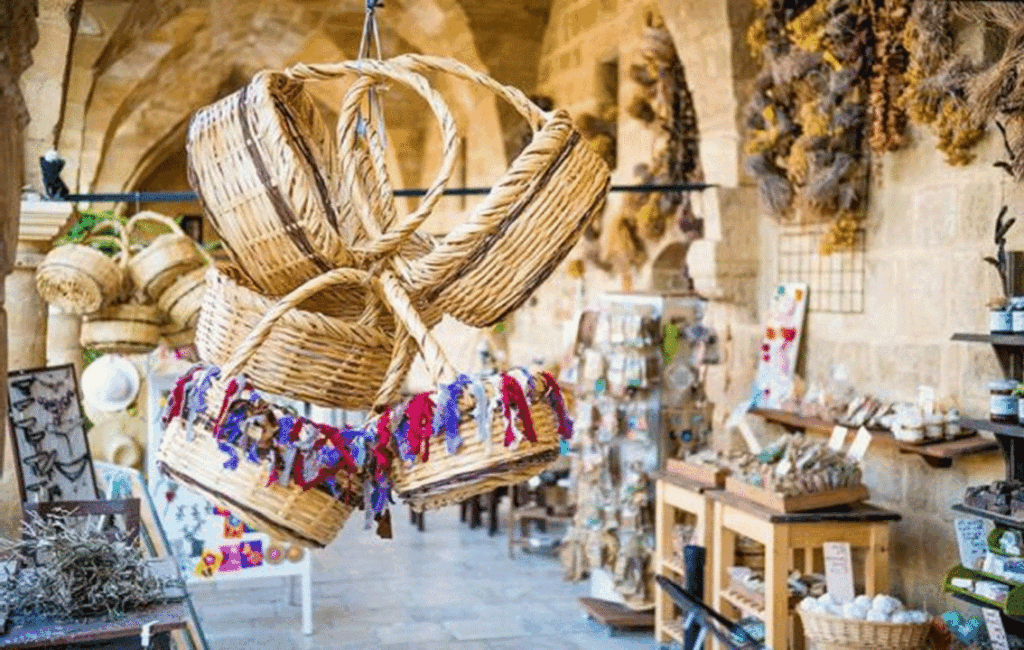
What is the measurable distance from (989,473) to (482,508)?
5.48m

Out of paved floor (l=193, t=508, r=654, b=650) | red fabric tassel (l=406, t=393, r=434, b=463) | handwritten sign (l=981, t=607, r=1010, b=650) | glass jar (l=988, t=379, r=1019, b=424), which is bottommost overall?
paved floor (l=193, t=508, r=654, b=650)

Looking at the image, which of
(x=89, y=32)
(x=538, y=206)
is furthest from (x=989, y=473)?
(x=89, y=32)

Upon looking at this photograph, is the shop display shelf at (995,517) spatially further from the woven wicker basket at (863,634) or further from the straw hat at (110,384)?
the straw hat at (110,384)

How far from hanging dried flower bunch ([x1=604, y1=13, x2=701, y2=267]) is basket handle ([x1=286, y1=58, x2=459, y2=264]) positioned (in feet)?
18.5

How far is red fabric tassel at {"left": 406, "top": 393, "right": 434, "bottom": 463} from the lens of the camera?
1.92 meters

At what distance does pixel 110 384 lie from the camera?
5.92 meters

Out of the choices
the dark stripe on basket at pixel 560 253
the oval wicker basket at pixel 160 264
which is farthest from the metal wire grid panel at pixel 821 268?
the dark stripe on basket at pixel 560 253

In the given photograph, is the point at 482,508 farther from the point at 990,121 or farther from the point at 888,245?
the point at 990,121

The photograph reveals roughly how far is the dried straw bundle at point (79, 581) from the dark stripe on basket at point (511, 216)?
6.11 ft

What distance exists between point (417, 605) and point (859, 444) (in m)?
3.02

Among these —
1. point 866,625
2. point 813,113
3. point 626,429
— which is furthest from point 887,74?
point 626,429

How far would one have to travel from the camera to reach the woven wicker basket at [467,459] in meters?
1.92

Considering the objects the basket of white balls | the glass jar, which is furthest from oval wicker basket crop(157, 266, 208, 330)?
the glass jar

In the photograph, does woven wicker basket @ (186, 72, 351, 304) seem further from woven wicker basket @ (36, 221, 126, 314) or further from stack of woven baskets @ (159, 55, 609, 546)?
woven wicker basket @ (36, 221, 126, 314)
